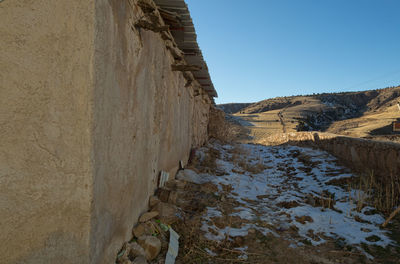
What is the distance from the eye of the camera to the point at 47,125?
1.39 meters

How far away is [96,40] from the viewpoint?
143 cm

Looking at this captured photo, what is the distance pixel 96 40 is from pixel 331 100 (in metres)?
48.4

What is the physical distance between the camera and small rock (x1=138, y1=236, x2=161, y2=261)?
2.03 m

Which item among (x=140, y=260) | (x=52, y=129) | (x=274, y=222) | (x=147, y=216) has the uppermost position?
(x=52, y=129)

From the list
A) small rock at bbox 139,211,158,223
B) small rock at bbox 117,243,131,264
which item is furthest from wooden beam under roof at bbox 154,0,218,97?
small rock at bbox 117,243,131,264

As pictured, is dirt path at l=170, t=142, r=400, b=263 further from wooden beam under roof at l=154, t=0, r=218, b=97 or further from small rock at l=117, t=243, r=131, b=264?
wooden beam under roof at l=154, t=0, r=218, b=97

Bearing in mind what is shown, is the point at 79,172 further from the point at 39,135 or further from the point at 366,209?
the point at 366,209

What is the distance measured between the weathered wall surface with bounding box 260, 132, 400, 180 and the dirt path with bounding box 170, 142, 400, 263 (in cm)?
48

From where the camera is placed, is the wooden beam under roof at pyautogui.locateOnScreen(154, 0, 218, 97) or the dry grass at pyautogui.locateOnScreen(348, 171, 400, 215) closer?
the wooden beam under roof at pyautogui.locateOnScreen(154, 0, 218, 97)

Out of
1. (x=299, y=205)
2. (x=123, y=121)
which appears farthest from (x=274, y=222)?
(x=123, y=121)

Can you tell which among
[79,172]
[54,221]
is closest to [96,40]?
[79,172]

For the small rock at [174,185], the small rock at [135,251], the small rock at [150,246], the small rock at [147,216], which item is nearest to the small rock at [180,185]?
the small rock at [174,185]

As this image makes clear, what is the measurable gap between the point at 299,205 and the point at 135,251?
2.88 m

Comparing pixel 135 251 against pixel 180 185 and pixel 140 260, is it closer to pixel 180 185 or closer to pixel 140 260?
pixel 140 260
